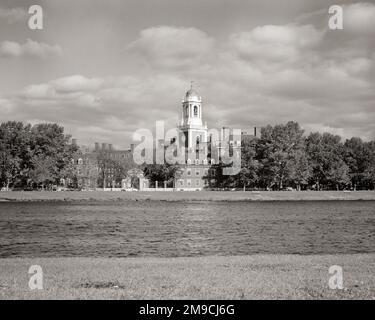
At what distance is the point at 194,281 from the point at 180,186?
437 feet

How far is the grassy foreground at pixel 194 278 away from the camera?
13.8 m

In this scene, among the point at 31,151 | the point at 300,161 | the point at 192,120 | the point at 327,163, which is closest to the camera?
the point at 31,151

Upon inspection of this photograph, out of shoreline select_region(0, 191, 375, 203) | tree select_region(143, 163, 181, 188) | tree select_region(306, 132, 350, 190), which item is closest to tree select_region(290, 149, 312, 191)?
tree select_region(306, 132, 350, 190)

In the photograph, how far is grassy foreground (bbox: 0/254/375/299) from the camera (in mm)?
13789

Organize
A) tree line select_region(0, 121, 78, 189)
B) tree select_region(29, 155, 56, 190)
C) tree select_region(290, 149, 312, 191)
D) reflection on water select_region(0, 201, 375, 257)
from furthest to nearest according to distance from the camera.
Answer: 1. tree select_region(290, 149, 312, 191)
2. tree line select_region(0, 121, 78, 189)
3. tree select_region(29, 155, 56, 190)
4. reflection on water select_region(0, 201, 375, 257)

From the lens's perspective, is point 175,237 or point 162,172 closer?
point 175,237

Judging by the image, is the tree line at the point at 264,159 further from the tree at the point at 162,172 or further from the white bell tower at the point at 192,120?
the white bell tower at the point at 192,120

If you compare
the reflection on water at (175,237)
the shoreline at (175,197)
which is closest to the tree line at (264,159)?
the shoreline at (175,197)

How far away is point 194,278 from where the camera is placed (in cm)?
1666

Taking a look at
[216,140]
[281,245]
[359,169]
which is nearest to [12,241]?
[281,245]

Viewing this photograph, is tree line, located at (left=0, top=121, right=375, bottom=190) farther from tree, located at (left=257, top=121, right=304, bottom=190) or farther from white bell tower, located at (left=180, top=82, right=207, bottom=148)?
white bell tower, located at (left=180, top=82, right=207, bottom=148)

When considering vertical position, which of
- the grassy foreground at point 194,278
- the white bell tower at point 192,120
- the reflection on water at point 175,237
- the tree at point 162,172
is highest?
the white bell tower at point 192,120

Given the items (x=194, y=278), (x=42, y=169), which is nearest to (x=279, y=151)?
(x=42, y=169)

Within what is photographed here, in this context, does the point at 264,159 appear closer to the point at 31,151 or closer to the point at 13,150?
the point at 31,151
